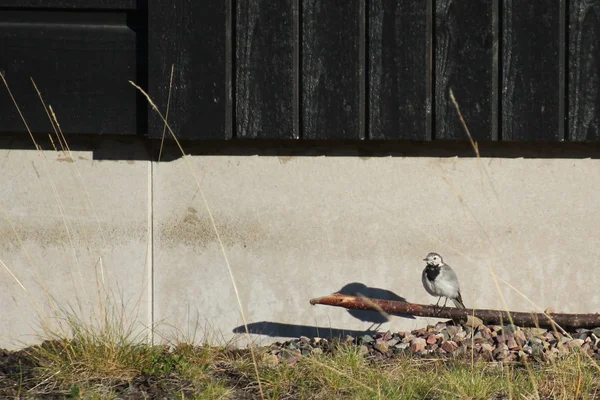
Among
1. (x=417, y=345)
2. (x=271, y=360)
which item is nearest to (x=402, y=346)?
(x=417, y=345)

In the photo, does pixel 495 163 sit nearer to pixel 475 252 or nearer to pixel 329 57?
pixel 475 252

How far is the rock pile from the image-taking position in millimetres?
4371

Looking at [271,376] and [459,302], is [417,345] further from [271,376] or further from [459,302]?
[271,376]

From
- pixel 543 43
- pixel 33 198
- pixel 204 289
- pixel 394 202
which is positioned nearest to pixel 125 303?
pixel 204 289

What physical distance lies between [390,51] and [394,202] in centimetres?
81

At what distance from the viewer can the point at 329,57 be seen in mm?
4625

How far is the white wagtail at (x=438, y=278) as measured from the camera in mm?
4547

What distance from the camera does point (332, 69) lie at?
15.2 ft

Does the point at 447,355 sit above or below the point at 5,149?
below

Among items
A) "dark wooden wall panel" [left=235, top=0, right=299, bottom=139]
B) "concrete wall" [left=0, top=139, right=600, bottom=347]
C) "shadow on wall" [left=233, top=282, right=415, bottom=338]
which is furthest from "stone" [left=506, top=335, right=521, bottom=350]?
"dark wooden wall panel" [left=235, top=0, right=299, bottom=139]

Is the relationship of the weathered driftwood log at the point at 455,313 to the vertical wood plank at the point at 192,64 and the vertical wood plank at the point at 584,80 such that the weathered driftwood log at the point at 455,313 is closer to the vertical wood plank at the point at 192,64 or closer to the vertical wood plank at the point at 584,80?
the vertical wood plank at the point at 584,80

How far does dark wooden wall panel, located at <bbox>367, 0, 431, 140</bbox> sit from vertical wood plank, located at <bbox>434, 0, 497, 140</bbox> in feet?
0.26

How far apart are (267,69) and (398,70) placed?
69cm

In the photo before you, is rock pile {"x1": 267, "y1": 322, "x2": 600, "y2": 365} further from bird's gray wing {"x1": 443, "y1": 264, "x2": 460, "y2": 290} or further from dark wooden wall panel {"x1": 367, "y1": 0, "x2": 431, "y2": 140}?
dark wooden wall panel {"x1": 367, "y1": 0, "x2": 431, "y2": 140}
